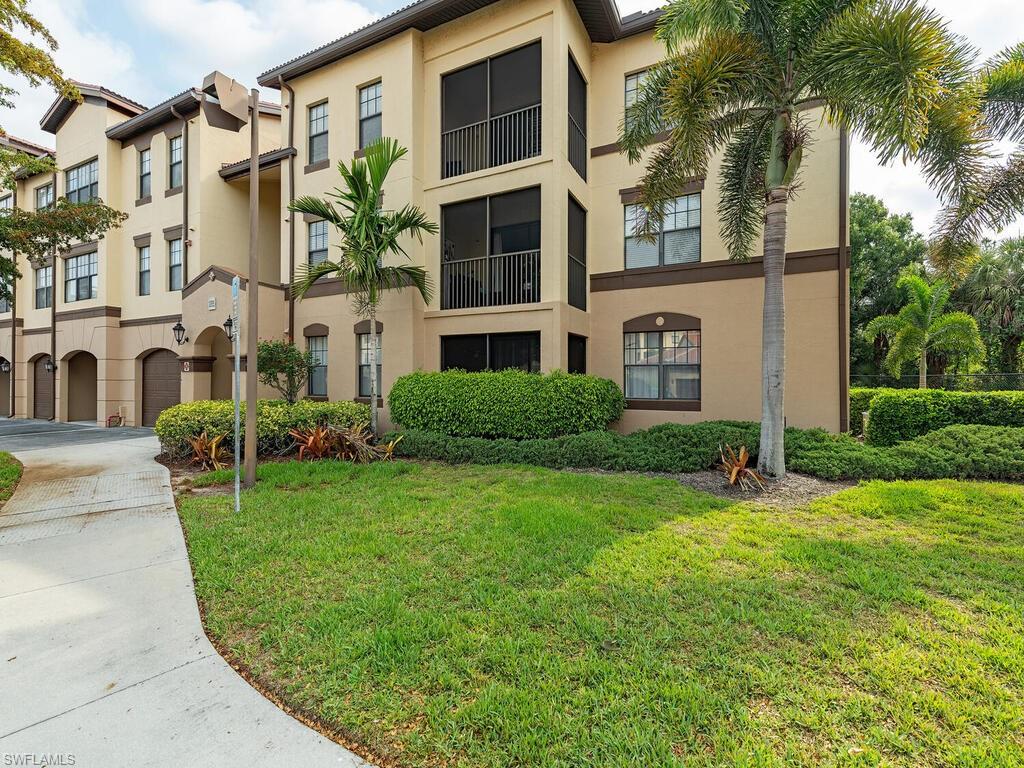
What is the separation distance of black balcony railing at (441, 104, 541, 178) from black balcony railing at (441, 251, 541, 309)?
7.34 ft

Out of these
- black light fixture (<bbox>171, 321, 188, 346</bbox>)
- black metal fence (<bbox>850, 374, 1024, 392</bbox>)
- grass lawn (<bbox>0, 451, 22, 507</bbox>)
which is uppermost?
black light fixture (<bbox>171, 321, 188, 346</bbox>)

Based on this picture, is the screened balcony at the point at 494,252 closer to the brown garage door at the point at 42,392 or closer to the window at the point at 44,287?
the window at the point at 44,287

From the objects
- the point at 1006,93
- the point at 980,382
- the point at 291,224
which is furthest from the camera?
the point at 980,382

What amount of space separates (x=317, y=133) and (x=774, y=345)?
13.2 metres

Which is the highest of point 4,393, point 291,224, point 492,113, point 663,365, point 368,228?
point 492,113

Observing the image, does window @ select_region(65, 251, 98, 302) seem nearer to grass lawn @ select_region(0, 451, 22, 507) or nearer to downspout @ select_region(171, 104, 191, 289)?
downspout @ select_region(171, 104, 191, 289)

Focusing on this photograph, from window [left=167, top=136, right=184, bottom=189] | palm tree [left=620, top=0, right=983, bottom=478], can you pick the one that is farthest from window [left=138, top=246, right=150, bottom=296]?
palm tree [left=620, top=0, right=983, bottom=478]

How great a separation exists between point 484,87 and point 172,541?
1173 centimetres

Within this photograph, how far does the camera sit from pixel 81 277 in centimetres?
1822

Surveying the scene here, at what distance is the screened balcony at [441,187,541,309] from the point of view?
1120 cm

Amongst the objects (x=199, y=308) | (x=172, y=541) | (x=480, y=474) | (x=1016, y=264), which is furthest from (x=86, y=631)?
(x=1016, y=264)

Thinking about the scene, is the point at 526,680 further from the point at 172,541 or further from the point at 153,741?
the point at 172,541

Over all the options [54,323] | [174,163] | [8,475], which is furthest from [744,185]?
[54,323]

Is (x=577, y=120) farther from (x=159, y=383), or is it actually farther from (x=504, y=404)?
(x=159, y=383)
